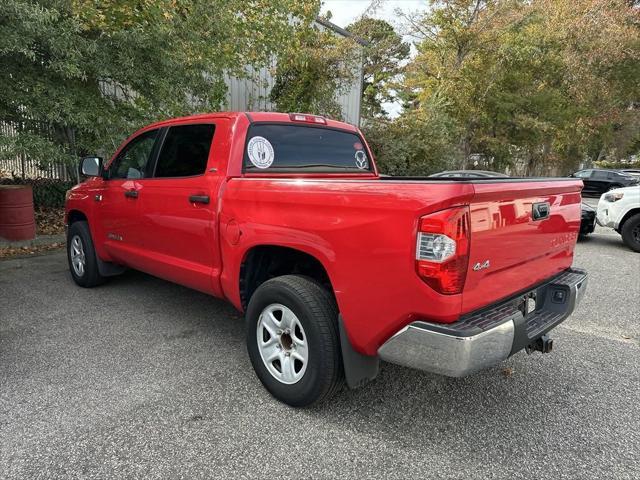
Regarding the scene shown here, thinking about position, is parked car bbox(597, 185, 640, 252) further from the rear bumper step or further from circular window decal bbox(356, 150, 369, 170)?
the rear bumper step

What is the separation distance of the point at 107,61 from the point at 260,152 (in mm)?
4746

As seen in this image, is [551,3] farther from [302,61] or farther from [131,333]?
[131,333]

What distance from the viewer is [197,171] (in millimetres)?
3555

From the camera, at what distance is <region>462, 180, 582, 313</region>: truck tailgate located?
7.30 ft

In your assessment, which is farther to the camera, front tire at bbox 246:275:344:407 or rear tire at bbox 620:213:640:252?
rear tire at bbox 620:213:640:252

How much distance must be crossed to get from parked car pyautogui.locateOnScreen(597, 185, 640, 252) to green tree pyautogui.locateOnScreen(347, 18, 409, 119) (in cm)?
842

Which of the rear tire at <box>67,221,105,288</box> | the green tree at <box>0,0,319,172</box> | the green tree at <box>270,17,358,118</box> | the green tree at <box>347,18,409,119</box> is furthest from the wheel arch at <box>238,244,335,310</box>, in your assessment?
the green tree at <box>347,18,409,119</box>

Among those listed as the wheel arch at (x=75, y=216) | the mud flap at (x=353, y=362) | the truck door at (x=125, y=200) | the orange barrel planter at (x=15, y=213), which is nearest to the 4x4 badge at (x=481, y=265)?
the mud flap at (x=353, y=362)

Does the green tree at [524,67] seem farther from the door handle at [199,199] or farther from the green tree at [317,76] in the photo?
the door handle at [199,199]

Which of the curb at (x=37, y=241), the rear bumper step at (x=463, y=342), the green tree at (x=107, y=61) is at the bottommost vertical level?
the curb at (x=37, y=241)

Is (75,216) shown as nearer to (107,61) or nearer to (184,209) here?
(184,209)

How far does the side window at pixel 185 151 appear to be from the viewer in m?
3.56

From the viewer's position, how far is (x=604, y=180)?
1956 centimetres

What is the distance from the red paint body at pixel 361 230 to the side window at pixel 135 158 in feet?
1.49
